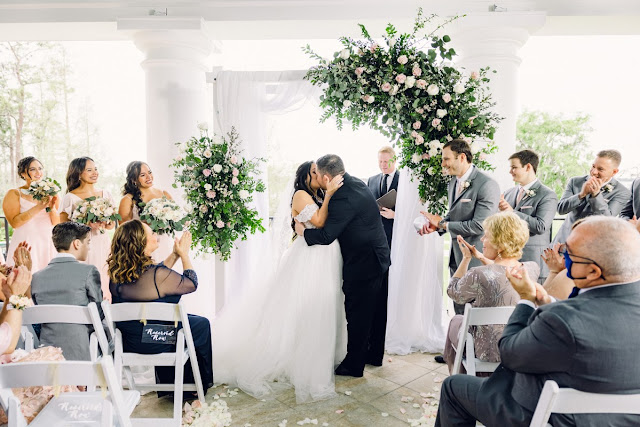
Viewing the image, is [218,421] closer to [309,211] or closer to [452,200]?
[309,211]

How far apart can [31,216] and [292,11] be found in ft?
10.3

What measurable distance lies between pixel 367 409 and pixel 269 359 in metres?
0.82

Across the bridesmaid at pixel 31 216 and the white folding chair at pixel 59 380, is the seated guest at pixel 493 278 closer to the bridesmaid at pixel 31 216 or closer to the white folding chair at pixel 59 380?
the white folding chair at pixel 59 380

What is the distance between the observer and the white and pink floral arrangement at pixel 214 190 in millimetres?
3736

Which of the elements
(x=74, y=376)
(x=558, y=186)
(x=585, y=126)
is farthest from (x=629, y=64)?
(x=74, y=376)

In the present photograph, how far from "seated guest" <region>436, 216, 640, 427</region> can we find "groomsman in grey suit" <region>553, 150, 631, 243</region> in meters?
2.50

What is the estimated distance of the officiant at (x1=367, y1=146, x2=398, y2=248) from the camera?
4.50 meters

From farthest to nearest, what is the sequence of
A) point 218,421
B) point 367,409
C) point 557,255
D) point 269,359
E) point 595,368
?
point 269,359 < point 367,409 < point 218,421 < point 557,255 < point 595,368

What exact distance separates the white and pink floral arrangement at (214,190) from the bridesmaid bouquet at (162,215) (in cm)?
21

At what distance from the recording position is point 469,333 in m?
2.46

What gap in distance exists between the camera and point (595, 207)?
12.1ft

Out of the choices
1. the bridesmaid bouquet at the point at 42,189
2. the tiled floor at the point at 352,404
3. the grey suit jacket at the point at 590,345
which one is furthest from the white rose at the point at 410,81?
the bridesmaid bouquet at the point at 42,189

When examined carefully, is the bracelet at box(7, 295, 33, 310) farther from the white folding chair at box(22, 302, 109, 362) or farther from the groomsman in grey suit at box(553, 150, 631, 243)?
the groomsman in grey suit at box(553, 150, 631, 243)

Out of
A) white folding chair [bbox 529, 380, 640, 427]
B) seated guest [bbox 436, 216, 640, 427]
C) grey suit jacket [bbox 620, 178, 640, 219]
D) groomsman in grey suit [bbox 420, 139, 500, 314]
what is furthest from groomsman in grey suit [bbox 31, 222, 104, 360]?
grey suit jacket [bbox 620, 178, 640, 219]
